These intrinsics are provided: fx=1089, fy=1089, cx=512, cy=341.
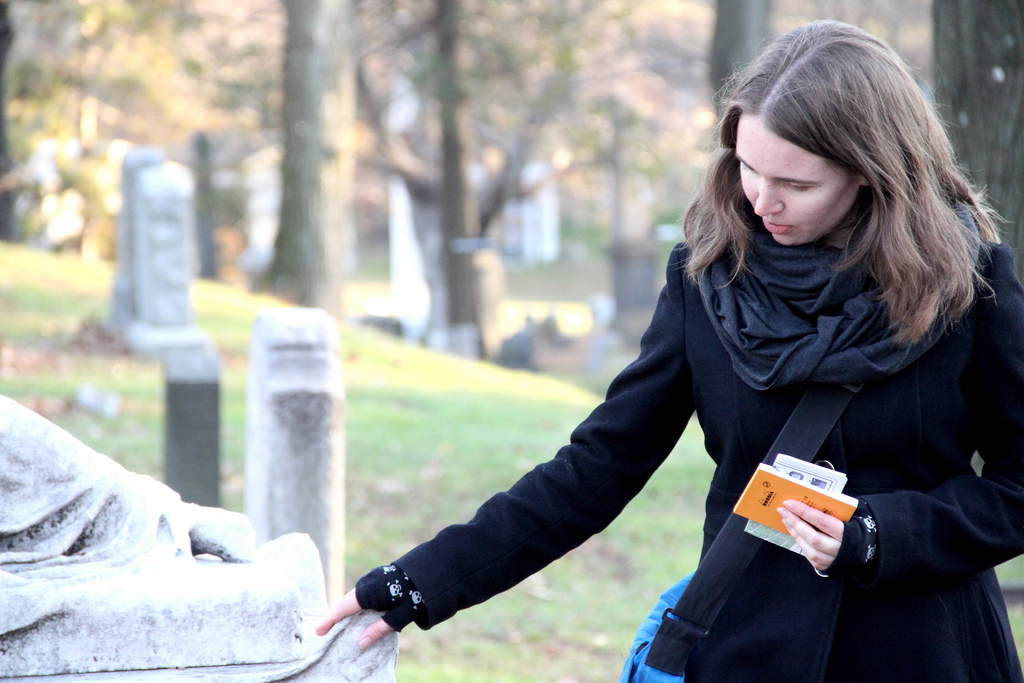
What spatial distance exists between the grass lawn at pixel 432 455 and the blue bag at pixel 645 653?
273 cm

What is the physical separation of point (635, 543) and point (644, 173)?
474 inches

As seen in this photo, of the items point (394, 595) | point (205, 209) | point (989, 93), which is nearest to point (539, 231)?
point (205, 209)

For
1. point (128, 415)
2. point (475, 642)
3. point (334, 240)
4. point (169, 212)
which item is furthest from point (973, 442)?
point (334, 240)

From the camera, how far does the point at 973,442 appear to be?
1873 millimetres

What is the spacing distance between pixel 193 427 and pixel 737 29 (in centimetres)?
694

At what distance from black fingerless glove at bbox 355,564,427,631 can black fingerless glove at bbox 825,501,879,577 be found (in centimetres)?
76

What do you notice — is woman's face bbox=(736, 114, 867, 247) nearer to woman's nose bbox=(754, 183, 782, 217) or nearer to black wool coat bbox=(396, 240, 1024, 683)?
woman's nose bbox=(754, 183, 782, 217)

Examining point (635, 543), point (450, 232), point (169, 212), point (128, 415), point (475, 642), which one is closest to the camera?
point (475, 642)

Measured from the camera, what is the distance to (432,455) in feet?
25.4

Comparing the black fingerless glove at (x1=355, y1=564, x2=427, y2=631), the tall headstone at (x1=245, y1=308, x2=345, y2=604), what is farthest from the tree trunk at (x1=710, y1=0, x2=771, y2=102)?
→ the black fingerless glove at (x1=355, y1=564, x2=427, y2=631)

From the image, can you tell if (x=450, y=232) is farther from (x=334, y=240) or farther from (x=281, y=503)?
(x=281, y=503)

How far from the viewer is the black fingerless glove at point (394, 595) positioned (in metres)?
2.04

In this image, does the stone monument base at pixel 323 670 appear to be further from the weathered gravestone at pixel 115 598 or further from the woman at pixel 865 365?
the woman at pixel 865 365

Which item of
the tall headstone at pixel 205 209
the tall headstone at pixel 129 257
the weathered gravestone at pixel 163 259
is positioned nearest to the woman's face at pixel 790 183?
the weathered gravestone at pixel 163 259
